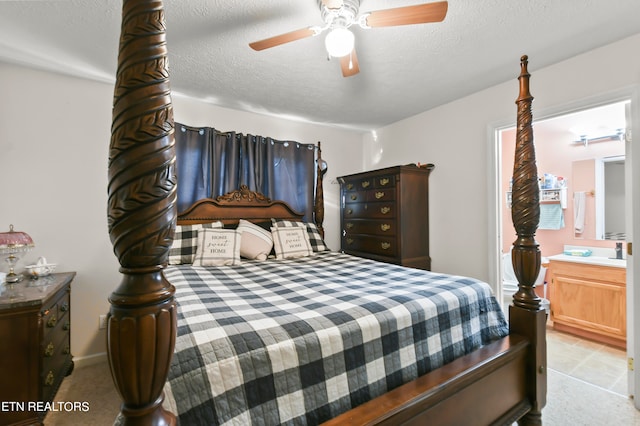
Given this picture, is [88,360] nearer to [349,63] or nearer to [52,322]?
[52,322]

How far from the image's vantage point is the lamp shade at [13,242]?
1854 millimetres

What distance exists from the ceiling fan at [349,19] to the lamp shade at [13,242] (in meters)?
2.03

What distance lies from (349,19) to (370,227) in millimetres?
2175

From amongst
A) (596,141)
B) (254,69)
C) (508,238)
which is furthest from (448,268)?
(254,69)

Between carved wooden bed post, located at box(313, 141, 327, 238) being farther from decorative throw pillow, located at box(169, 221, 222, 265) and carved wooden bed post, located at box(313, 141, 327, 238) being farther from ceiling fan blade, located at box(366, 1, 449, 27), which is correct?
ceiling fan blade, located at box(366, 1, 449, 27)

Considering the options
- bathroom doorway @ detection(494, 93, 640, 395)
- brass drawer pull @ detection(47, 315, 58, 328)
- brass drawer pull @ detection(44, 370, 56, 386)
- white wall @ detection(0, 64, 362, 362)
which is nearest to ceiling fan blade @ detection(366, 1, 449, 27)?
bathroom doorway @ detection(494, 93, 640, 395)

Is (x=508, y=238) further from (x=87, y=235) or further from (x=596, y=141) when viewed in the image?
(x=87, y=235)

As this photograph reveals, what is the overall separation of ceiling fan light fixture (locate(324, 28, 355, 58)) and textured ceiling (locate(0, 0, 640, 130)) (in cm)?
28

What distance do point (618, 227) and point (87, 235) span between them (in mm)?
5184

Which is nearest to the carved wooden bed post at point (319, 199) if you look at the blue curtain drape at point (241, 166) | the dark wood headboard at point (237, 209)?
the blue curtain drape at point (241, 166)

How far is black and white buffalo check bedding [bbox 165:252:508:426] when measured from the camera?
823 millimetres

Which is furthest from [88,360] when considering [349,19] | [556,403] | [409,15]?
[556,403]

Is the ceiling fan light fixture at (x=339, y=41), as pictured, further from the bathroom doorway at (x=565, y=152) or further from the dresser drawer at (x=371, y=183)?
the bathroom doorway at (x=565, y=152)

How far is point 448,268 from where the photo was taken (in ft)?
9.80
